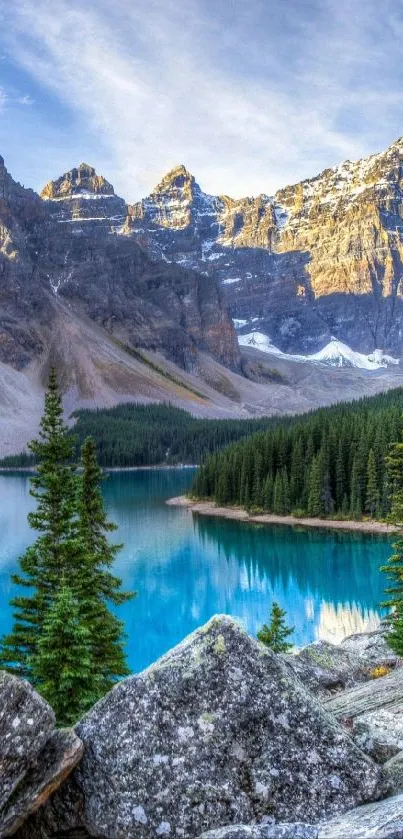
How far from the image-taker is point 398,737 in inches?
299

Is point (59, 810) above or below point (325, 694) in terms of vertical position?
above

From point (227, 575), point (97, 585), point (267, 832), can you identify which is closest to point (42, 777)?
point (267, 832)

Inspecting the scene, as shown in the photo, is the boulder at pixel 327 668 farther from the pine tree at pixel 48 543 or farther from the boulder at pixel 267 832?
the boulder at pixel 267 832

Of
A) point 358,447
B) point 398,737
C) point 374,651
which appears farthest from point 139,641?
Answer: point 358,447

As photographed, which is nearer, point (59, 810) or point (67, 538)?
point (59, 810)

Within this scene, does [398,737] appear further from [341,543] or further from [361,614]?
[341,543]

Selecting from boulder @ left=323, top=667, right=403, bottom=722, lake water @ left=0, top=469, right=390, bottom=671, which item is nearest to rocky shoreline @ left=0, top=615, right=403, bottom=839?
boulder @ left=323, top=667, right=403, bottom=722

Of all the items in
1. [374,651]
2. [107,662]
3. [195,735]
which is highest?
[195,735]

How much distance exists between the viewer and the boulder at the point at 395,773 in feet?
20.8

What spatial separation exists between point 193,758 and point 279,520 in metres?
91.3

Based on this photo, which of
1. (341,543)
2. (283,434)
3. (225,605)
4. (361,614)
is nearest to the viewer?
(361,614)

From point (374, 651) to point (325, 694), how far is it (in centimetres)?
1082

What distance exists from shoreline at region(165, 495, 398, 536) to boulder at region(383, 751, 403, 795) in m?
73.0

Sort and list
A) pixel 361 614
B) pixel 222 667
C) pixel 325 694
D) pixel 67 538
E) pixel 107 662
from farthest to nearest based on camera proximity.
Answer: pixel 361 614 < pixel 67 538 < pixel 107 662 < pixel 325 694 < pixel 222 667
